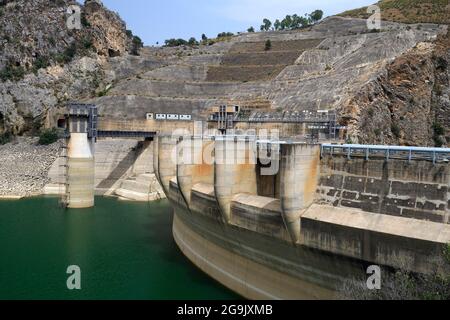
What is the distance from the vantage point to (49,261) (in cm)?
2577

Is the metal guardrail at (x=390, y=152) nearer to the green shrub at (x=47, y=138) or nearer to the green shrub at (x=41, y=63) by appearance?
the green shrub at (x=47, y=138)

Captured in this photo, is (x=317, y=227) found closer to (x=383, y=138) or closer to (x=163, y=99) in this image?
(x=383, y=138)

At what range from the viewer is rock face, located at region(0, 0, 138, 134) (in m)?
60.7

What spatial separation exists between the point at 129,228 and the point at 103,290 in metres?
12.4

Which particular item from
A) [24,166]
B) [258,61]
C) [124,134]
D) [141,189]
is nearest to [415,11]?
[258,61]

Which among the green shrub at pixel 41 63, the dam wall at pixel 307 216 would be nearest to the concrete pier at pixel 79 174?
the dam wall at pixel 307 216

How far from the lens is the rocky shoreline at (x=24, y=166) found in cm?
4828

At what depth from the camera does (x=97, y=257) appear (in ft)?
87.1

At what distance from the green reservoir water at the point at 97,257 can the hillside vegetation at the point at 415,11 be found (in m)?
60.2

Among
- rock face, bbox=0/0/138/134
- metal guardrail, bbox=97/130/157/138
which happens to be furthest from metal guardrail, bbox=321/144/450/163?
rock face, bbox=0/0/138/134

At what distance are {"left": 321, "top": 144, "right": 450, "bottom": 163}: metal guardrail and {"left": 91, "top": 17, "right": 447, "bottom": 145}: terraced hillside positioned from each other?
22183 millimetres

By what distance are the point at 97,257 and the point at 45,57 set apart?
50.8 metres
